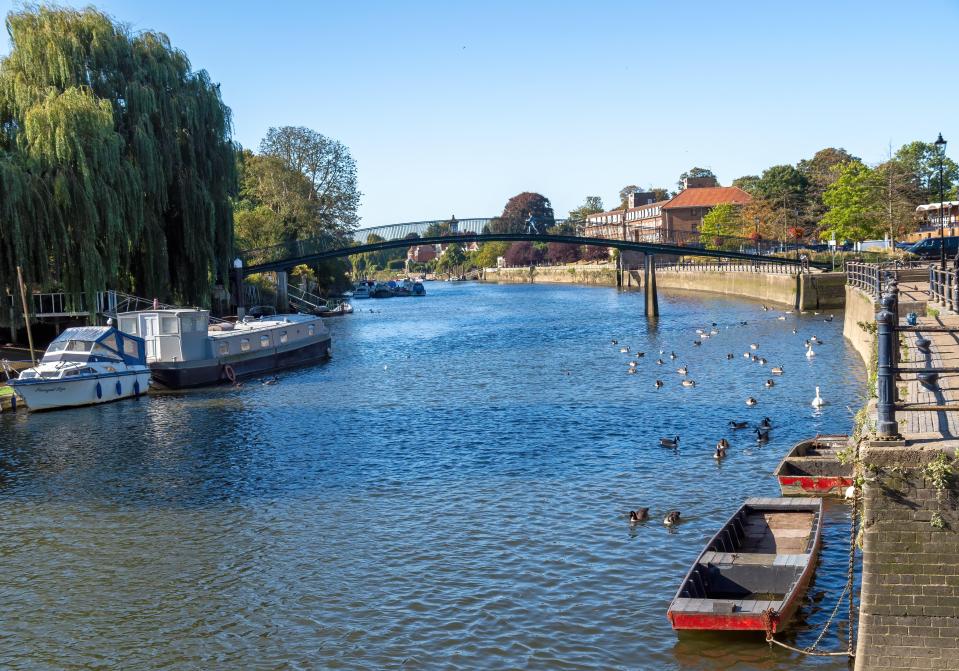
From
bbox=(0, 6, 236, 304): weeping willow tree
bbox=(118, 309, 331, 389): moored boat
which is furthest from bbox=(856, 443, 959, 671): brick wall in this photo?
bbox=(0, 6, 236, 304): weeping willow tree

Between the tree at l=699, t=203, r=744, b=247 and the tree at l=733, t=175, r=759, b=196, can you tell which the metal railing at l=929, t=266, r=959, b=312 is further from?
the tree at l=733, t=175, r=759, b=196

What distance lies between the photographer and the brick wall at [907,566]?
984 cm

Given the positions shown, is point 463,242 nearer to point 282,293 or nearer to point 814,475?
Answer: point 282,293

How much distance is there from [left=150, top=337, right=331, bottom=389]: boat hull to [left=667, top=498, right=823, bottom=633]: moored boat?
30668mm

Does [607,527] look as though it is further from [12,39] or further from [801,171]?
[801,171]

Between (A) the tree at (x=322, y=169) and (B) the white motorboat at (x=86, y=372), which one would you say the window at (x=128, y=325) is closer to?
(B) the white motorboat at (x=86, y=372)

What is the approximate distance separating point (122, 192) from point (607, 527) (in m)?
32.8

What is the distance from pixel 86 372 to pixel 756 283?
70180mm

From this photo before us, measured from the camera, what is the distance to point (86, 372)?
36.8 m

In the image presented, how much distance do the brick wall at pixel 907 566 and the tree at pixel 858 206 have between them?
293 ft

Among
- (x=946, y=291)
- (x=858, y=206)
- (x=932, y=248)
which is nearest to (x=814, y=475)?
(x=946, y=291)

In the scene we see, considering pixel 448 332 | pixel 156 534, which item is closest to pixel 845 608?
pixel 156 534

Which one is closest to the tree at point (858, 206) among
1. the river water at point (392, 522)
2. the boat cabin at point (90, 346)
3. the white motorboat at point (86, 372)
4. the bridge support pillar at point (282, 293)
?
the bridge support pillar at point (282, 293)

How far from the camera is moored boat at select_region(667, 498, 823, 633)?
523 inches
